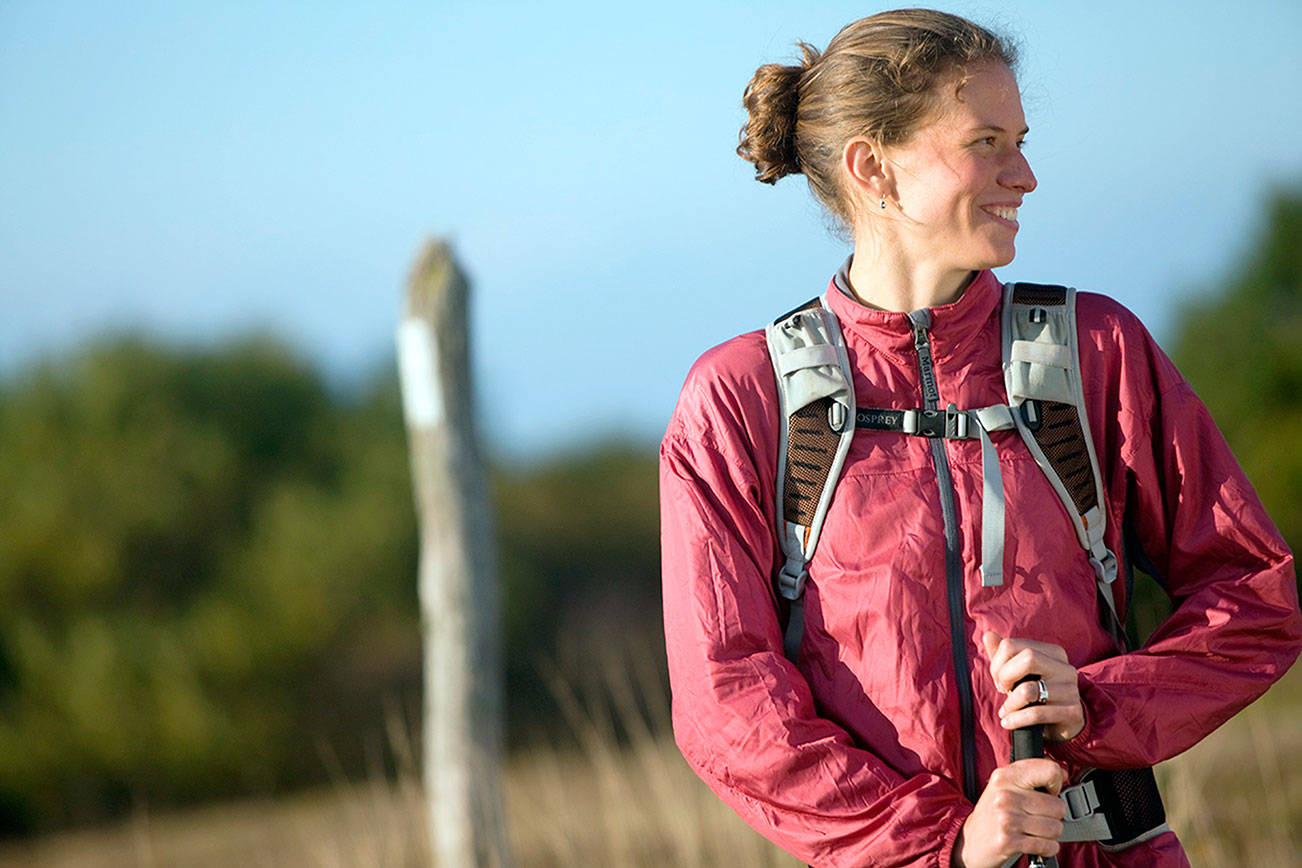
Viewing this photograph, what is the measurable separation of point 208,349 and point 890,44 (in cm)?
1434

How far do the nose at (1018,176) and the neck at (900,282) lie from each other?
0.38ft

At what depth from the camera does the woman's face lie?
1569 millimetres

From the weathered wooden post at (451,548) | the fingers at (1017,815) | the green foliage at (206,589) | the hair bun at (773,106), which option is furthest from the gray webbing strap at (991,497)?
the green foliage at (206,589)

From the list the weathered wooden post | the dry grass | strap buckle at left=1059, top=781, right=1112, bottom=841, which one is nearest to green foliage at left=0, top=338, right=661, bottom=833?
the dry grass

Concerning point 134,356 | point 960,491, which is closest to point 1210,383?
point 134,356

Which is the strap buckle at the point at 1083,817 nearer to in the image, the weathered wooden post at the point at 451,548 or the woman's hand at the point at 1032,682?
the woman's hand at the point at 1032,682

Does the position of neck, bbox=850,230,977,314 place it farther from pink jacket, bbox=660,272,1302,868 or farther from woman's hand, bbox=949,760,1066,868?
woman's hand, bbox=949,760,1066,868

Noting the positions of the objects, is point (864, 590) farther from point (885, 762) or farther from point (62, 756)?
point (62, 756)

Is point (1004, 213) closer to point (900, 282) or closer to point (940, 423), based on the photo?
point (900, 282)

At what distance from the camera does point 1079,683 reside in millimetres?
1465

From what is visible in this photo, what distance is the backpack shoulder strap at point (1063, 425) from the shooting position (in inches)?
59.6

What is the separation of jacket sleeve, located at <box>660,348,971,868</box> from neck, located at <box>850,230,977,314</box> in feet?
0.89

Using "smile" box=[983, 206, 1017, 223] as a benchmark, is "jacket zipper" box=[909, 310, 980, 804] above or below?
below

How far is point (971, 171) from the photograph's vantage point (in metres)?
1.56
